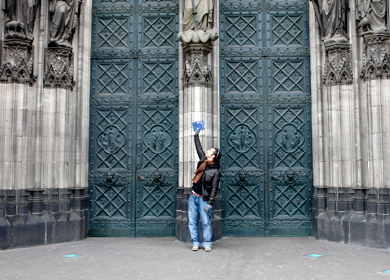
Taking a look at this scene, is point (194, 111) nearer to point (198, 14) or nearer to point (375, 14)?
point (198, 14)

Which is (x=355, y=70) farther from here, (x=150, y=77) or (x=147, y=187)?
(x=147, y=187)

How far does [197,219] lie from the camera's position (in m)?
8.71

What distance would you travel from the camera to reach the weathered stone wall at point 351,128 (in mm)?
9102

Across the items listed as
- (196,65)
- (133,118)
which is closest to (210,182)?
(196,65)

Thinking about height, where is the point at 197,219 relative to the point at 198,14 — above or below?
below

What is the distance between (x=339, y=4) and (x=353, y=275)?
612 centimetres

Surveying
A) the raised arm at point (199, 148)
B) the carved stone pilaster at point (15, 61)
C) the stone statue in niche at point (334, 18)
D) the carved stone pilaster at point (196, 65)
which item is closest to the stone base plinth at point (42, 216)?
the carved stone pilaster at point (15, 61)

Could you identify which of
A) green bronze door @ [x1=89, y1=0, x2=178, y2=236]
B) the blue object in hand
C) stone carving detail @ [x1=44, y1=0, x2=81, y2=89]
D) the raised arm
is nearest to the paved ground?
green bronze door @ [x1=89, y1=0, x2=178, y2=236]

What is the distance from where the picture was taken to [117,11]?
1095cm

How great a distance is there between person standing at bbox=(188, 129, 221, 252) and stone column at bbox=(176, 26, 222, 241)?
1.01 metres

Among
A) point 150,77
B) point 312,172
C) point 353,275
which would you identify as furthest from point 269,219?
point 150,77

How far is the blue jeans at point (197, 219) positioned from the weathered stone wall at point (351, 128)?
9.62 feet

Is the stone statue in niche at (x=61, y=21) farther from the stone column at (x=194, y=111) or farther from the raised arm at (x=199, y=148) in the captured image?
the raised arm at (x=199, y=148)

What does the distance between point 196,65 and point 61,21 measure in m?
3.36
